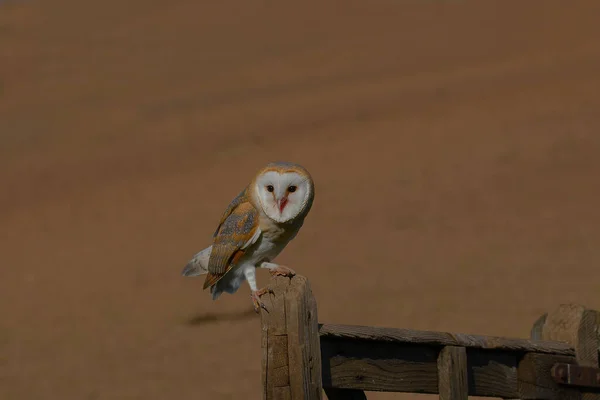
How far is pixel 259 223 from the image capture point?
18.9ft

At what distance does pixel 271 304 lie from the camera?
3918 millimetres

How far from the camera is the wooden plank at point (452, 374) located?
443 centimetres

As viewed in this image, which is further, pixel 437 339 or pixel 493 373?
pixel 493 373

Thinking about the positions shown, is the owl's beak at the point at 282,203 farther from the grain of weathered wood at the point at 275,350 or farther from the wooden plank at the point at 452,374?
the grain of weathered wood at the point at 275,350

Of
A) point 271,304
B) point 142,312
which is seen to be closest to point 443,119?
point 142,312

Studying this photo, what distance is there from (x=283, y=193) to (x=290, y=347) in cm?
171

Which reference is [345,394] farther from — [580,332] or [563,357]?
[580,332]

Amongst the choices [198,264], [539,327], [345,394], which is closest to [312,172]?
[198,264]

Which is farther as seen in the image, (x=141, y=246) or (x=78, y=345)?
(x=141, y=246)

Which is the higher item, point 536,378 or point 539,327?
point 539,327

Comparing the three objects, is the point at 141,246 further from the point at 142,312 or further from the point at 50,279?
the point at 142,312

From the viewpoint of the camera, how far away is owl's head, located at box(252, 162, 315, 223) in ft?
17.9

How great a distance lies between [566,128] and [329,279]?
642 centimetres

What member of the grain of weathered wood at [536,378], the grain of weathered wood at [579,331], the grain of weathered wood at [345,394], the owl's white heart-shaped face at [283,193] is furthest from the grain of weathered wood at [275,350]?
the grain of weathered wood at [579,331]
